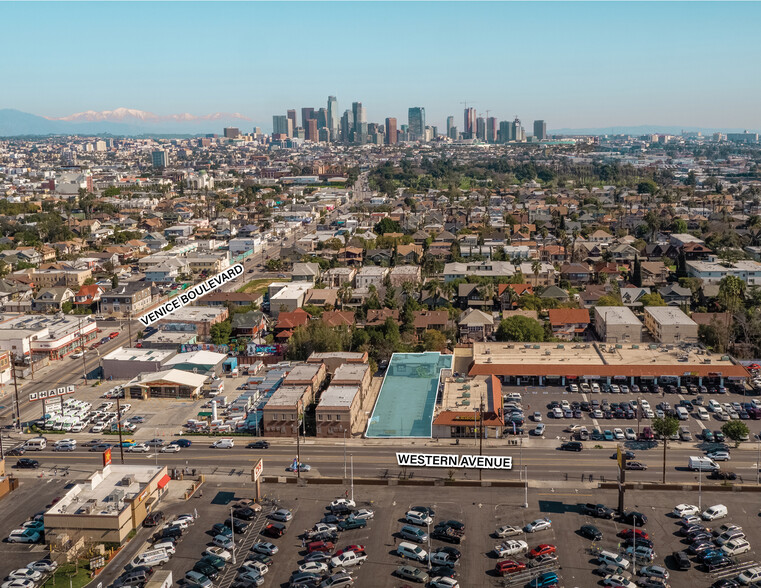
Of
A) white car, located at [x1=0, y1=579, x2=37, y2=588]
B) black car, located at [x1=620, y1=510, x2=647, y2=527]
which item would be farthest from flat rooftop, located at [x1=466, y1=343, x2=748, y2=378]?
white car, located at [x1=0, y1=579, x2=37, y2=588]

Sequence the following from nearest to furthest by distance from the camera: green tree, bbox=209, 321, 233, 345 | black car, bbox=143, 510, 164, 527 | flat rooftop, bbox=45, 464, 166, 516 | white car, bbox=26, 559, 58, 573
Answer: white car, bbox=26, 559, 58, 573 < flat rooftop, bbox=45, 464, 166, 516 < black car, bbox=143, 510, 164, 527 < green tree, bbox=209, 321, 233, 345

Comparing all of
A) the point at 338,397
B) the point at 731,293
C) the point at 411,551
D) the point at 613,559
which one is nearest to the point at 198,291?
the point at 338,397

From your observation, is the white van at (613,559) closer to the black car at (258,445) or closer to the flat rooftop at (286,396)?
the black car at (258,445)

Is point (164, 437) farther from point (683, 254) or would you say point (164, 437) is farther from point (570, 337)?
point (683, 254)

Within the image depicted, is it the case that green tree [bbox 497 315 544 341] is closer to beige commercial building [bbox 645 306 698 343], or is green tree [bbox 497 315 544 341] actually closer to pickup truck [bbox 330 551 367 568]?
beige commercial building [bbox 645 306 698 343]

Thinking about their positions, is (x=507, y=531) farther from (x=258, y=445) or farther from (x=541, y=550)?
(x=258, y=445)

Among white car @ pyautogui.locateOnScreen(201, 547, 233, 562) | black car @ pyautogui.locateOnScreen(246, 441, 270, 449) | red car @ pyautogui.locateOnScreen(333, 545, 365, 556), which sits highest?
red car @ pyautogui.locateOnScreen(333, 545, 365, 556)

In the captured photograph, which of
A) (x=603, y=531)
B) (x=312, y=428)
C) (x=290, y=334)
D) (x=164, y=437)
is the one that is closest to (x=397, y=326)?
(x=290, y=334)
